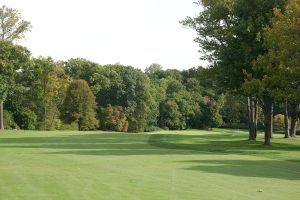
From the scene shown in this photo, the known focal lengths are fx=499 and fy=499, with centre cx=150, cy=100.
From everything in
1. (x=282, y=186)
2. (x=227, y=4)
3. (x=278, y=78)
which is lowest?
(x=282, y=186)

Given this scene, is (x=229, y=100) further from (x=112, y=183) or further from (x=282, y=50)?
(x=112, y=183)

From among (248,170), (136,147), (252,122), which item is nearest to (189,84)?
(252,122)

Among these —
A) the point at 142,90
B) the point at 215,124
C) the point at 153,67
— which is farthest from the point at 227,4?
the point at 153,67

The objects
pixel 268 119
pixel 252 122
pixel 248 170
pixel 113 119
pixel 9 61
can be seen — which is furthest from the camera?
pixel 113 119

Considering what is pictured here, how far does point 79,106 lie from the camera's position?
8950 cm

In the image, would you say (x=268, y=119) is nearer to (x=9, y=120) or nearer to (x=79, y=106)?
(x=9, y=120)

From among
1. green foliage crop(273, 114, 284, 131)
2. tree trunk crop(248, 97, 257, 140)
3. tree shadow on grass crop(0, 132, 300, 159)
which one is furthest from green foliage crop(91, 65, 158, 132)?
tree shadow on grass crop(0, 132, 300, 159)

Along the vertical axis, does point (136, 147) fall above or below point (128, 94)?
below

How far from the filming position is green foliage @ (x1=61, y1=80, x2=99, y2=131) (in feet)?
292

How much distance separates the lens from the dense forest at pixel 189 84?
1481 inches

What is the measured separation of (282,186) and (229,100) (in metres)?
92.1

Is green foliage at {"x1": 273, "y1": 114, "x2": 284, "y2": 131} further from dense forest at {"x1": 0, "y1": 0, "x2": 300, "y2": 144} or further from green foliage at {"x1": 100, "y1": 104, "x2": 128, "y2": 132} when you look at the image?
green foliage at {"x1": 100, "y1": 104, "x2": 128, "y2": 132}

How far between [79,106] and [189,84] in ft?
132

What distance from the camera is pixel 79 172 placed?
Answer: 17.5 m
